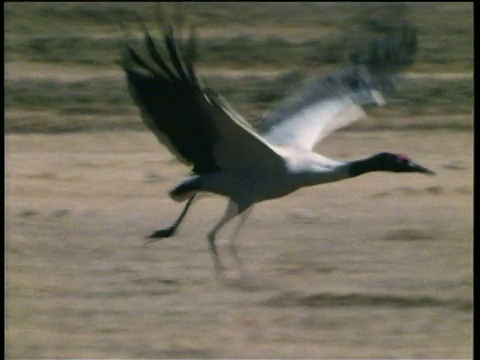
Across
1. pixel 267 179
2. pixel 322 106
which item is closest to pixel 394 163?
pixel 322 106

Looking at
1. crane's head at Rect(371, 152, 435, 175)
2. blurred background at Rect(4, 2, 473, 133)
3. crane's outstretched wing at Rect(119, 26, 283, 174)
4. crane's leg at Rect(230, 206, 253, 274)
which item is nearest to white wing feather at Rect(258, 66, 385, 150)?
crane's head at Rect(371, 152, 435, 175)

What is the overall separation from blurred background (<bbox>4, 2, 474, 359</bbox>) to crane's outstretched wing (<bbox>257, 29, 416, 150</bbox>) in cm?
75

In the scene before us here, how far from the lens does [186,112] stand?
641 cm

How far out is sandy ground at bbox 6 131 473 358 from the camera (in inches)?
255

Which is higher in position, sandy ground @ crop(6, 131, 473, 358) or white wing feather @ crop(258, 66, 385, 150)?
white wing feather @ crop(258, 66, 385, 150)

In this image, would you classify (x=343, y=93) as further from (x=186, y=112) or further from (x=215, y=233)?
(x=186, y=112)

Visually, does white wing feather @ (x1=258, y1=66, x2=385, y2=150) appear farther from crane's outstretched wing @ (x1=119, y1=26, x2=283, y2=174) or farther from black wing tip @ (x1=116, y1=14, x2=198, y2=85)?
black wing tip @ (x1=116, y1=14, x2=198, y2=85)

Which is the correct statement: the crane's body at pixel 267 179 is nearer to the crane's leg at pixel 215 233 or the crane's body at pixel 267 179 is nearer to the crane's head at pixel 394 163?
the crane's leg at pixel 215 233

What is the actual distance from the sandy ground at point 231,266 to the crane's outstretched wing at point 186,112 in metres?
0.74

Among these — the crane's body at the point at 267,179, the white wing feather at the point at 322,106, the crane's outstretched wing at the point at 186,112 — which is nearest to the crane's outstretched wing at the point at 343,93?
the white wing feather at the point at 322,106

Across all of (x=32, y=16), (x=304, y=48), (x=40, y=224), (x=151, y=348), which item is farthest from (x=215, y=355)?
(x=32, y=16)

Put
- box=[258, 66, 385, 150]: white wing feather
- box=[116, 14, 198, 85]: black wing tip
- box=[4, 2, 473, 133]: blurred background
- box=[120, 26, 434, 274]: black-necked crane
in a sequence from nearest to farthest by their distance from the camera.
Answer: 1. box=[116, 14, 198, 85]: black wing tip
2. box=[120, 26, 434, 274]: black-necked crane
3. box=[258, 66, 385, 150]: white wing feather
4. box=[4, 2, 473, 133]: blurred background

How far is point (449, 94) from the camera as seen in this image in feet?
40.0

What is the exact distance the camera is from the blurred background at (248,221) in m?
6.58
